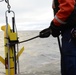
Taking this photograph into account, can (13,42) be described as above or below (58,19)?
below

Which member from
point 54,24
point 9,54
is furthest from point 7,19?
point 54,24

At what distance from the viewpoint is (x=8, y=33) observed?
5602 mm

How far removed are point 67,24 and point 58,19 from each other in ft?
0.48

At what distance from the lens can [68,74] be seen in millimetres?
3922

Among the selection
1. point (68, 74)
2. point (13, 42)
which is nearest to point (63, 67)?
point (68, 74)

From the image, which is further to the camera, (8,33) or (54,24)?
(8,33)

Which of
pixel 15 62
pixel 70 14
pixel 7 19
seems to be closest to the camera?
pixel 70 14

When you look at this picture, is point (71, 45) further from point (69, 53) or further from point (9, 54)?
point (9, 54)

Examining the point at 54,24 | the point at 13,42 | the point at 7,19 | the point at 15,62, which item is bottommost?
the point at 15,62

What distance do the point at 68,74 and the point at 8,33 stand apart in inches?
77.9

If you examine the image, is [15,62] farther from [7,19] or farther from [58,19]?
[58,19]

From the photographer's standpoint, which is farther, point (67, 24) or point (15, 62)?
point (15, 62)

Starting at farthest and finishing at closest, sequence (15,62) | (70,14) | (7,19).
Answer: (15,62) < (7,19) < (70,14)

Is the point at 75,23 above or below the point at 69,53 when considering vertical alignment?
above
